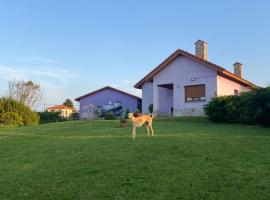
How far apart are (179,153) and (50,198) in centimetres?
389

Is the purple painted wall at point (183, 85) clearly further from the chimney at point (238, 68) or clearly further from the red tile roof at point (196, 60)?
the chimney at point (238, 68)

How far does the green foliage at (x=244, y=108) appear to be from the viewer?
740 inches

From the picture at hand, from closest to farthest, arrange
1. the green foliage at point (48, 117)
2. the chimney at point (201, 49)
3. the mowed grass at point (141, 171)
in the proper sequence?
1. the mowed grass at point (141, 171)
2. the chimney at point (201, 49)
3. the green foliage at point (48, 117)

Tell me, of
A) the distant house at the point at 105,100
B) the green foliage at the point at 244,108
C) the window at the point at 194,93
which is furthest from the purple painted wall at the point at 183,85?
the distant house at the point at 105,100

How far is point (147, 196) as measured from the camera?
5.68 metres

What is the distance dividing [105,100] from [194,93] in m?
17.5

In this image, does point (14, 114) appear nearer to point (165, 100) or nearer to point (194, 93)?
point (165, 100)

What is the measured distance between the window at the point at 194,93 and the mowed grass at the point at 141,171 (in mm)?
19825

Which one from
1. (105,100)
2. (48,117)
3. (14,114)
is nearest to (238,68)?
(105,100)

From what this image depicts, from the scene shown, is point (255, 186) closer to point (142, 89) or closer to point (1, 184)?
point (1, 184)

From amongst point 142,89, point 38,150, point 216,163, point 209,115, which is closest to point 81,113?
point 142,89

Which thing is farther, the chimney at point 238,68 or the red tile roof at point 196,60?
the chimney at point 238,68

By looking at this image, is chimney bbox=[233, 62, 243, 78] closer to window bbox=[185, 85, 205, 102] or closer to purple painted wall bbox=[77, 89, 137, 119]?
window bbox=[185, 85, 205, 102]

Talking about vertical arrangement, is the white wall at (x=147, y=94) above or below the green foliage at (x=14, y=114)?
above
